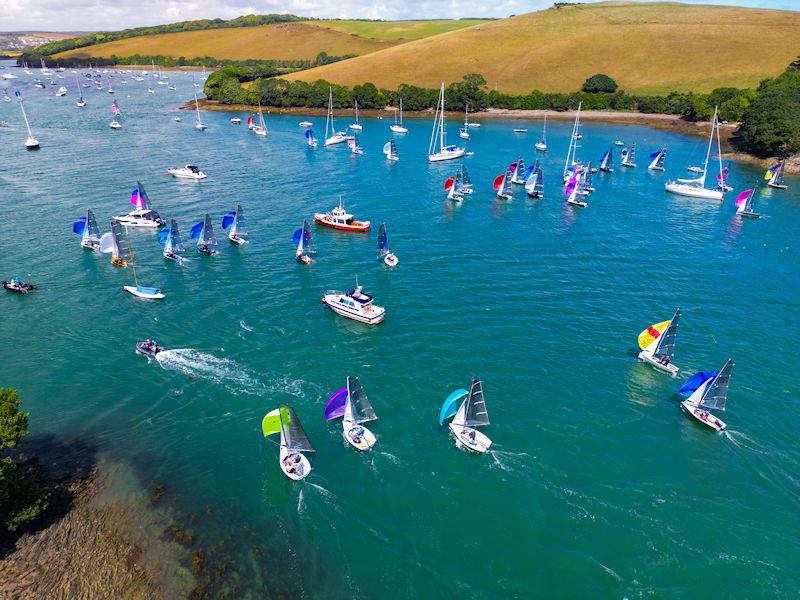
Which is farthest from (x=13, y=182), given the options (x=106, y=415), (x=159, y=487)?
(x=159, y=487)

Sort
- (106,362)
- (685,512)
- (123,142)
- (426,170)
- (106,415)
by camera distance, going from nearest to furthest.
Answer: (685,512)
(106,415)
(106,362)
(426,170)
(123,142)

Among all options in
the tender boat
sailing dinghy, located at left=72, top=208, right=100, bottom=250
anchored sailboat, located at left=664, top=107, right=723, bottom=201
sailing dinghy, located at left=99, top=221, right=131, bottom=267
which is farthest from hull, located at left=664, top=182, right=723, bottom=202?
sailing dinghy, located at left=72, top=208, right=100, bottom=250

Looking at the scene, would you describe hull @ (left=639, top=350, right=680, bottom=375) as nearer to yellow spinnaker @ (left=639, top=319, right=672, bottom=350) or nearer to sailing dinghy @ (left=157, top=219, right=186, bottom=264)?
yellow spinnaker @ (left=639, top=319, right=672, bottom=350)

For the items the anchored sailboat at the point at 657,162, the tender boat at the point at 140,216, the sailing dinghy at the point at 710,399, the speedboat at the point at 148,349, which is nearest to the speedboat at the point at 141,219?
the tender boat at the point at 140,216

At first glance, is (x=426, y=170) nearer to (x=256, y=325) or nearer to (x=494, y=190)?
(x=494, y=190)

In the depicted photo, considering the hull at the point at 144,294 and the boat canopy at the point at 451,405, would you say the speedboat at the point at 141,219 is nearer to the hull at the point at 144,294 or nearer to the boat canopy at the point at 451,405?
the hull at the point at 144,294

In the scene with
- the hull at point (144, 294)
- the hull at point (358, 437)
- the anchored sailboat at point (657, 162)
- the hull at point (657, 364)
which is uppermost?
the anchored sailboat at point (657, 162)

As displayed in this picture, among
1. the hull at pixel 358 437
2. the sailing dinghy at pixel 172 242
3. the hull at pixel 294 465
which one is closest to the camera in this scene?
the hull at pixel 294 465
